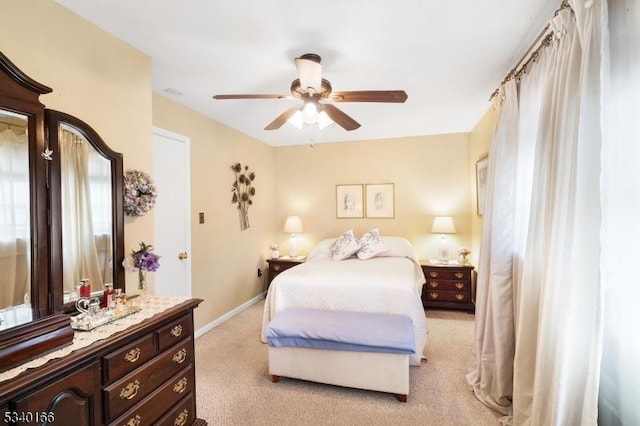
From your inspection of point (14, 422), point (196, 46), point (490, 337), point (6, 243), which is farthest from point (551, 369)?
point (196, 46)

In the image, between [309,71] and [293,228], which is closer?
[309,71]

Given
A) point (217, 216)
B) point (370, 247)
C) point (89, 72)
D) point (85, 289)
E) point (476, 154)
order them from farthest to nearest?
1. point (370, 247)
2. point (476, 154)
3. point (217, 216)
4. point (89, 72)
5. point (85, 289)

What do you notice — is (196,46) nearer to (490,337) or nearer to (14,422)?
(14,422)

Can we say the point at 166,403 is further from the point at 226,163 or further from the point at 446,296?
the point at 446,296

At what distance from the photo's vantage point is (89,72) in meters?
Result: 1.75

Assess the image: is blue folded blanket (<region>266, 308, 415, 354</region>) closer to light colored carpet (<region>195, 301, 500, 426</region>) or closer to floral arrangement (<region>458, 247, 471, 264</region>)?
light colored carpet (<region>195, 301, 500, 426</region>)

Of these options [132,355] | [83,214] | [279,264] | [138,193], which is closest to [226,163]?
[279,264]

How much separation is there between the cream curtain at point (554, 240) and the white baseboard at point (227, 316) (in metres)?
2.75

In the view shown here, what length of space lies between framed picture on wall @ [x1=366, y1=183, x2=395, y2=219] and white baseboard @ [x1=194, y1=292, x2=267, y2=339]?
7.08 feet

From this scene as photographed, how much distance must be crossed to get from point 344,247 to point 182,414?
2822 mm

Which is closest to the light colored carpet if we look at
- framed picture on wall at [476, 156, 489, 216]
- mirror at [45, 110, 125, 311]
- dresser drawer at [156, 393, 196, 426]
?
dresser drawer at [156, 393, 196, 426]

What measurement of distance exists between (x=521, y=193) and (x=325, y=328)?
5.53ft

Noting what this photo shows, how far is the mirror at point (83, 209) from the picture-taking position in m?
1.47

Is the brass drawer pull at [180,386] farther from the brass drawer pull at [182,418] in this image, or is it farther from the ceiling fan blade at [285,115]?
the ceiling fan blade at [285,115]
